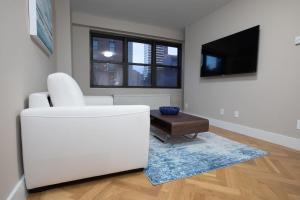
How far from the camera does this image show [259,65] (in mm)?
2586

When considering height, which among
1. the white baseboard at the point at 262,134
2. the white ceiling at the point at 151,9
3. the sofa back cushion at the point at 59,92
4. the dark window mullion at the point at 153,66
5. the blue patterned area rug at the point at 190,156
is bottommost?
the blue patterned area rug at the point at 190,156

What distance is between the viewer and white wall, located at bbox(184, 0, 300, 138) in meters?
2.18

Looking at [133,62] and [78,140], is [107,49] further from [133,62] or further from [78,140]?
[78,140]

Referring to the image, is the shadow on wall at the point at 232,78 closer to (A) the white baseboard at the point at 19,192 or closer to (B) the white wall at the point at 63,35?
(B) the white wall at the point at 63,35

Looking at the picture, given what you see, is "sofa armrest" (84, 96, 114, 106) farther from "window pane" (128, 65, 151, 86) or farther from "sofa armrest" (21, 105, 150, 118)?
"window pane" (128, 65, 151, 86)

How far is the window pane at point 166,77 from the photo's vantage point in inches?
182

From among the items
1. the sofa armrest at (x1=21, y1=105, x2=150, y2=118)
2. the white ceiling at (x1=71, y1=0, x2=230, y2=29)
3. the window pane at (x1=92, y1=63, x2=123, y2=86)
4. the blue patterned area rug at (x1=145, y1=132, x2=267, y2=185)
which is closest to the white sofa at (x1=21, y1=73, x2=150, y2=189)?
the sofa armrest at (x1=21, y1=105, x2=150, y2=118)

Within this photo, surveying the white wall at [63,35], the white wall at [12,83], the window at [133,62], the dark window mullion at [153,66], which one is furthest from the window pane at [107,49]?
the white wall at [12,83]

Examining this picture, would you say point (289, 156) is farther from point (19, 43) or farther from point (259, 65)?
point (19, 43)

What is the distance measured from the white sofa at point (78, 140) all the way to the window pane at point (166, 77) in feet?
11.1

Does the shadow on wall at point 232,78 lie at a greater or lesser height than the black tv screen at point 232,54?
lesser

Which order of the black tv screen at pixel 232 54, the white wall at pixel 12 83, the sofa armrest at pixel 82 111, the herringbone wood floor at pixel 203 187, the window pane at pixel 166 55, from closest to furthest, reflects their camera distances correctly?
the white wall at pixel 12 83, the sofa armrest at pixel 82 111, the herringbone wood floor at pixel 203 187, the black tv screen at pixel 232 54, the window pane at pixel 166 55

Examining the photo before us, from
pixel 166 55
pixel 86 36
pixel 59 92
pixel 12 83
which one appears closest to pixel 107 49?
pixel 86 36

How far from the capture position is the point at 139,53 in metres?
4.40
